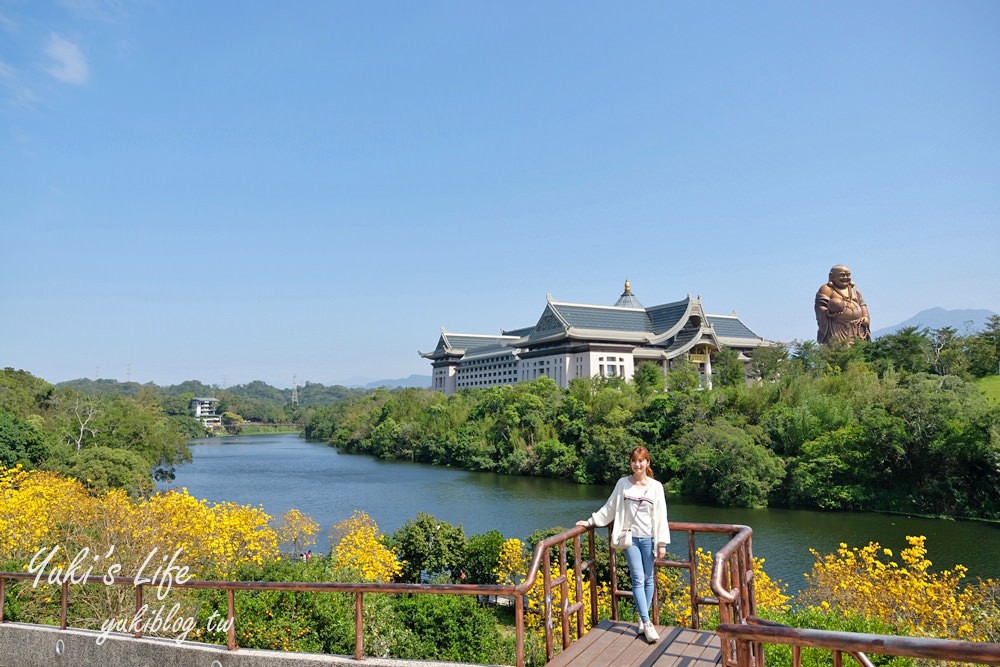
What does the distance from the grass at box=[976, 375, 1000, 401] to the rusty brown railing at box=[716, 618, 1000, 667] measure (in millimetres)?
35290

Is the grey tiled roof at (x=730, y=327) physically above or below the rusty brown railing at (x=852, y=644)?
above

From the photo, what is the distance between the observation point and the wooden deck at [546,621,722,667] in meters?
3.39

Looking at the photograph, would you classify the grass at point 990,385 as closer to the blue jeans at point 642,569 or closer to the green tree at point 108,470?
the green tree at point 108,470

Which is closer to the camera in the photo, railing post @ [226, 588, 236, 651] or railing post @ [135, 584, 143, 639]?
railing post @ [226, 588, 236, 651]

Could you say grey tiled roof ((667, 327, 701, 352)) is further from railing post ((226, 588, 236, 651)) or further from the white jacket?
railing post ((226, 588, 236, 651))

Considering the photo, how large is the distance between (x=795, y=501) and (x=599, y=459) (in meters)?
9.71

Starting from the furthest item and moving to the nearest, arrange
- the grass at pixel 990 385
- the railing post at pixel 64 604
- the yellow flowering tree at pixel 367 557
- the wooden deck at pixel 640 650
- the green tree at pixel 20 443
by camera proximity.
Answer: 1. the grass at pixel 990 385
2. the green tree at pixel 20 443
3. the yellow flowering tree at pixel 367 557
4. the railing post at pixel 64 604
5. the wooden deck at pixel 640 650

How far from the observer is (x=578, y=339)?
166 ft

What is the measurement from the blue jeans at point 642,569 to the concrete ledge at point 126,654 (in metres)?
1.02

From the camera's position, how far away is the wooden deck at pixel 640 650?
3.39 m

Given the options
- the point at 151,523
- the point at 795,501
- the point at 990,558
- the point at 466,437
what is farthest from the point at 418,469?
the point at 151,523

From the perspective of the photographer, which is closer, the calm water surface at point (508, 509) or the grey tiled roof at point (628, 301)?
the calm water surface at point (508, 509)

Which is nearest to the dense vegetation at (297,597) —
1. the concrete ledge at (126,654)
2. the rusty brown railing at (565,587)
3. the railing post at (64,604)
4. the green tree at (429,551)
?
the railing post at (64,604)

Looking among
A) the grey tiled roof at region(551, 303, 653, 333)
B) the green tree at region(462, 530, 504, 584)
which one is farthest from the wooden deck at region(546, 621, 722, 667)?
the grey tiled roof at region(551, 303, 653, 333)
